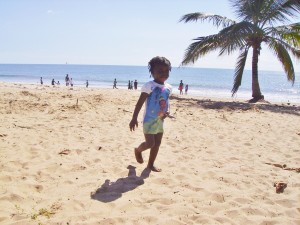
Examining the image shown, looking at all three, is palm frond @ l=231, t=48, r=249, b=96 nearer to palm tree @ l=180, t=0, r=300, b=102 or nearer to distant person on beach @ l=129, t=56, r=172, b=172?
palm tree @ l=180, t=0, r=300, b=102

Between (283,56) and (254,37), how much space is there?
1821 mm

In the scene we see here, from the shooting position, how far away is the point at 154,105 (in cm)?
381

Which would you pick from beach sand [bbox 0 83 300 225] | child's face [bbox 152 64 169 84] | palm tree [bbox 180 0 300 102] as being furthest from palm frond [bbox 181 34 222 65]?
child's face [bbox 152 64 169 84]

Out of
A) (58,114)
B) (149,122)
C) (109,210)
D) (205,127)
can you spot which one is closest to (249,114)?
(205,127)

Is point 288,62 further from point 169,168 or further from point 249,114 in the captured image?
point 169,168

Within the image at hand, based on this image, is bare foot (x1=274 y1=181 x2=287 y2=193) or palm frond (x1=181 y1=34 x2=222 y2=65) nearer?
bare foot (x1=274 y1=181 x2=287 y2=193)

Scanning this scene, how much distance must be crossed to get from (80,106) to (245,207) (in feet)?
22.9

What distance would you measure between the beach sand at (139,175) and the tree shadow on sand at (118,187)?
0.04 ft

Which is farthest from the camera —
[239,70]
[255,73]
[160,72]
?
[255,73]

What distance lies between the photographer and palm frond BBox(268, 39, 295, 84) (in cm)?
1303

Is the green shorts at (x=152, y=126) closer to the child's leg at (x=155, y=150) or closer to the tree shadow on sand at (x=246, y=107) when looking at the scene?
the child's leg at (x=155, y=150)

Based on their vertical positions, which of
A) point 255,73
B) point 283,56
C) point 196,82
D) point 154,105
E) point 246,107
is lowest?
point 246,107

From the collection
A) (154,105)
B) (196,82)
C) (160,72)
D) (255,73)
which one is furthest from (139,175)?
(196,82)

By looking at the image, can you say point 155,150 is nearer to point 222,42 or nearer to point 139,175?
point 139,175
